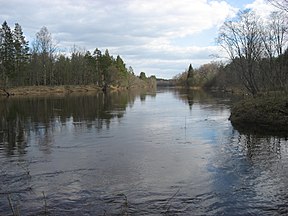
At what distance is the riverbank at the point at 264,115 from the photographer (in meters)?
23.9

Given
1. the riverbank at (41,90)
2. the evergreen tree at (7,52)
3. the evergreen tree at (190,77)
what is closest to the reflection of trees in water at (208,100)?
the riverbank at (41,90)

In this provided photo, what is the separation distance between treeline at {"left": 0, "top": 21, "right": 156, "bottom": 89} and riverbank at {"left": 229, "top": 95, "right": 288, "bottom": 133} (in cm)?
5865

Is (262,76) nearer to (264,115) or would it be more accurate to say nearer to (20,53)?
(264,115)

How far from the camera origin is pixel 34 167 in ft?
45.0

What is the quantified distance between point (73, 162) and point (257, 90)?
2710 cm

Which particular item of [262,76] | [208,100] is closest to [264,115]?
[262,76]

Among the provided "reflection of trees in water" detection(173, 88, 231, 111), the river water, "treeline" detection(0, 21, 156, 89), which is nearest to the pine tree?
"treeline" detection(0, 21, 156, 89)

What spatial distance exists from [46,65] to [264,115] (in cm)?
7304

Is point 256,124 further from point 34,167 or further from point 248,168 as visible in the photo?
point 34,167

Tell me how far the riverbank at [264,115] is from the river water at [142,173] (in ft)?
10.2

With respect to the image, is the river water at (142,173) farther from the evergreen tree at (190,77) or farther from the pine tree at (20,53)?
the evergreen tree at (190,77)

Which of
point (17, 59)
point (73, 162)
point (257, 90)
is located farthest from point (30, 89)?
point (73, 162)

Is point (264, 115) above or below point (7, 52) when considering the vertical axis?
below

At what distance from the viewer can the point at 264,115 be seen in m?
25.4
